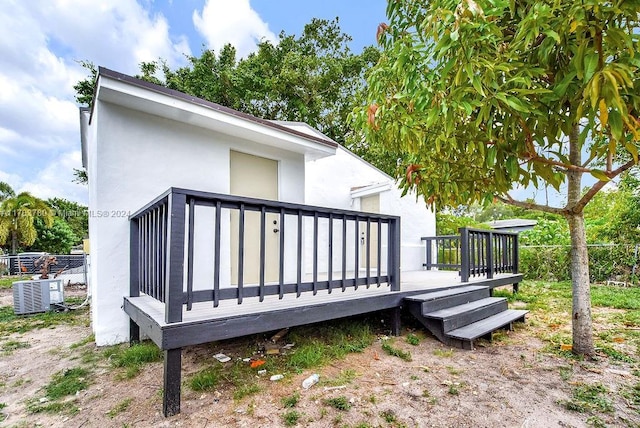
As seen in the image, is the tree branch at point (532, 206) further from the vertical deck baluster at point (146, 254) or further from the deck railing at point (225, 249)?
the vertical deck baluster at point (146, 254)

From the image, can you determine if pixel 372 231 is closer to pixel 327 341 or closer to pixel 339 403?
pixel 327 341

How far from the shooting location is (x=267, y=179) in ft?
17.2

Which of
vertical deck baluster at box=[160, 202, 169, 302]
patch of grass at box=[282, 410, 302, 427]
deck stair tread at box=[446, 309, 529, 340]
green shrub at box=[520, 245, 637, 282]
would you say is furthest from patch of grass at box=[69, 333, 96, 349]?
green shrub at box=[520, 245, 637, 282]

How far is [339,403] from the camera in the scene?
92.5 inches

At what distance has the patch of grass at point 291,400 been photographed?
234 centimetres

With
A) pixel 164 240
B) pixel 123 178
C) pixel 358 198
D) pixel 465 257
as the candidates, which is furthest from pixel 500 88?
pixel 358 198

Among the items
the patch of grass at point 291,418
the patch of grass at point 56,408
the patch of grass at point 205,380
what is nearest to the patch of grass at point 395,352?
the patch of grass at point 291,418

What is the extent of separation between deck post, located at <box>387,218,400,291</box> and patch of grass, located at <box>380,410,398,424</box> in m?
1.88

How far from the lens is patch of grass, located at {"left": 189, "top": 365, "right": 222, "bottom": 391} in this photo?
261 centimetres

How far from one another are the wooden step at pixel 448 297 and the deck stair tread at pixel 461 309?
52mm

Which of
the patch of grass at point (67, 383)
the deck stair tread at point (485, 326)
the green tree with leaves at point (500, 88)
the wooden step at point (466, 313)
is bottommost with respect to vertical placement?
the patch of grass at point (67, 383)

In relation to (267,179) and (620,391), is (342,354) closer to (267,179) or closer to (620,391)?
(620,391)

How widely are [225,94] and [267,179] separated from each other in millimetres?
10242

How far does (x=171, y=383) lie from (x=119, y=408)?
49 cm
